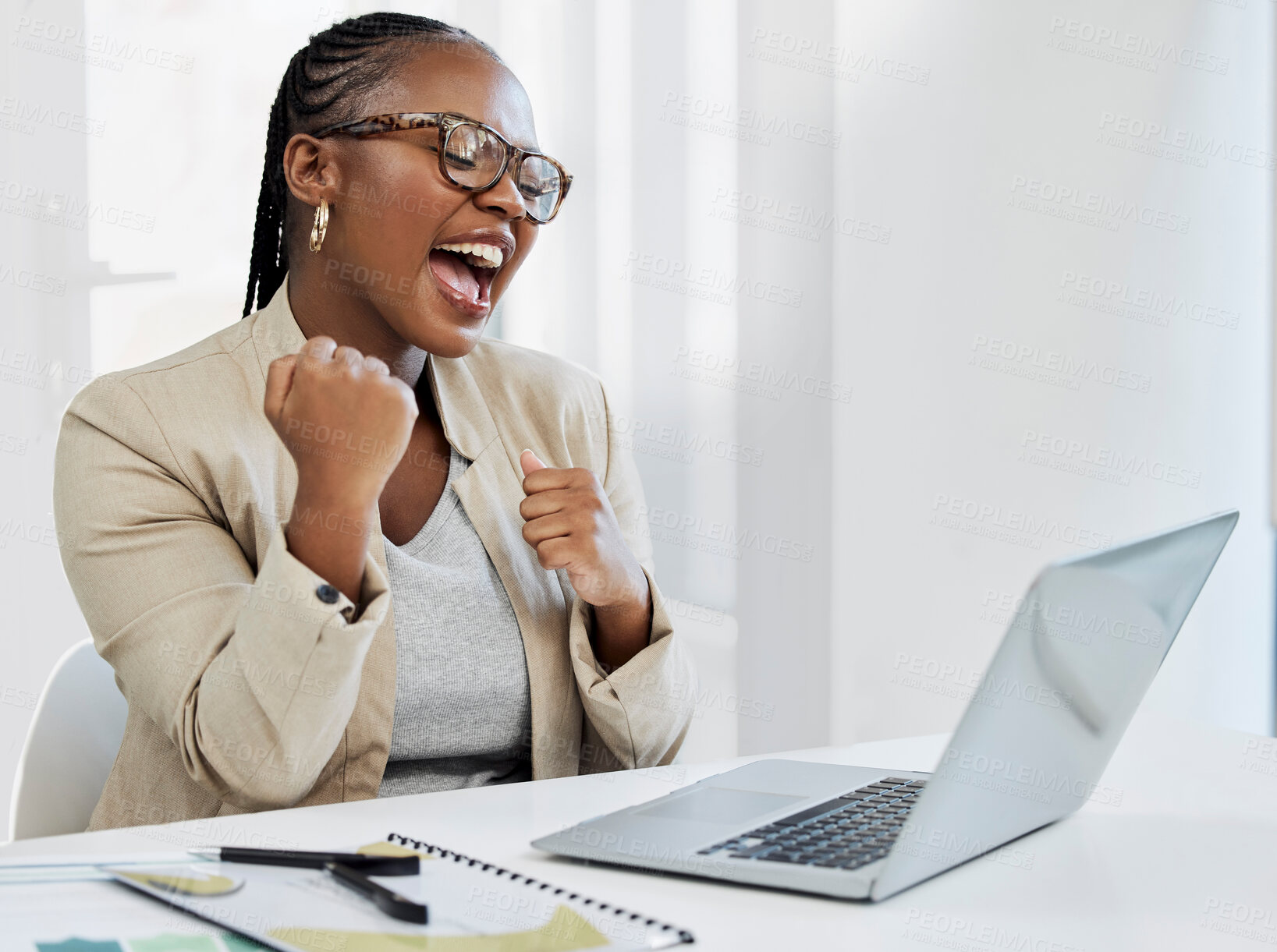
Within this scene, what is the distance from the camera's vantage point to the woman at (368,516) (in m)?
1.00

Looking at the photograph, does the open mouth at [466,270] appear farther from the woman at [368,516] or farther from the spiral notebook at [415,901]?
the spiral notebook at [415,901]

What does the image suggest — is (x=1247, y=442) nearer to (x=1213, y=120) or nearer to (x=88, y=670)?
(x=1213, y=120)

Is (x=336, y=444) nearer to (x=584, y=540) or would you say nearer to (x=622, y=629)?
(x=584, y=540)

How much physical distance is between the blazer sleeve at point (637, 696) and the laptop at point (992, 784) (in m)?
0.31

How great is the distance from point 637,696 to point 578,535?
0.59 feet

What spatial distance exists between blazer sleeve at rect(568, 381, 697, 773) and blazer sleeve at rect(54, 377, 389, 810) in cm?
27

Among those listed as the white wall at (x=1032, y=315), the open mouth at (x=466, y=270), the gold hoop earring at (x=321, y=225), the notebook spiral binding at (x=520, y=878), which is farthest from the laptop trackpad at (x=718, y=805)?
the white wall at (x=1032, y=315)

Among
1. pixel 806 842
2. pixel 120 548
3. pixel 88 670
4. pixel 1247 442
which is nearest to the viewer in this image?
pixel 806 842

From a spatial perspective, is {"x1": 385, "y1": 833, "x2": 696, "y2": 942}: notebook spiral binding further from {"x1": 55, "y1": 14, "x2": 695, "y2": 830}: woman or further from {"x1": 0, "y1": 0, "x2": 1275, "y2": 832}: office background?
{"x1": 0, "y1": 0, "x2": 1275, "y2": 832}: office background

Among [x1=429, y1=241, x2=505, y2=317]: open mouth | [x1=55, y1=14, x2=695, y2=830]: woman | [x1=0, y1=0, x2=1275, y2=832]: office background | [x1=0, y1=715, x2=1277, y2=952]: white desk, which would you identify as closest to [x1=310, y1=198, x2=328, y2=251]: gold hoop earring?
[x1=55, y1=14, x2=695, y2=830]: woman

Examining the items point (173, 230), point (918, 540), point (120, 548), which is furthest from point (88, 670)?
point (918, 540)

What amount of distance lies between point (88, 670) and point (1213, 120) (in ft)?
7.30

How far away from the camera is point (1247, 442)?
Result: 252 centimetres

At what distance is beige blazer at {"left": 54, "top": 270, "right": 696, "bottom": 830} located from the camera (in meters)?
0.99
